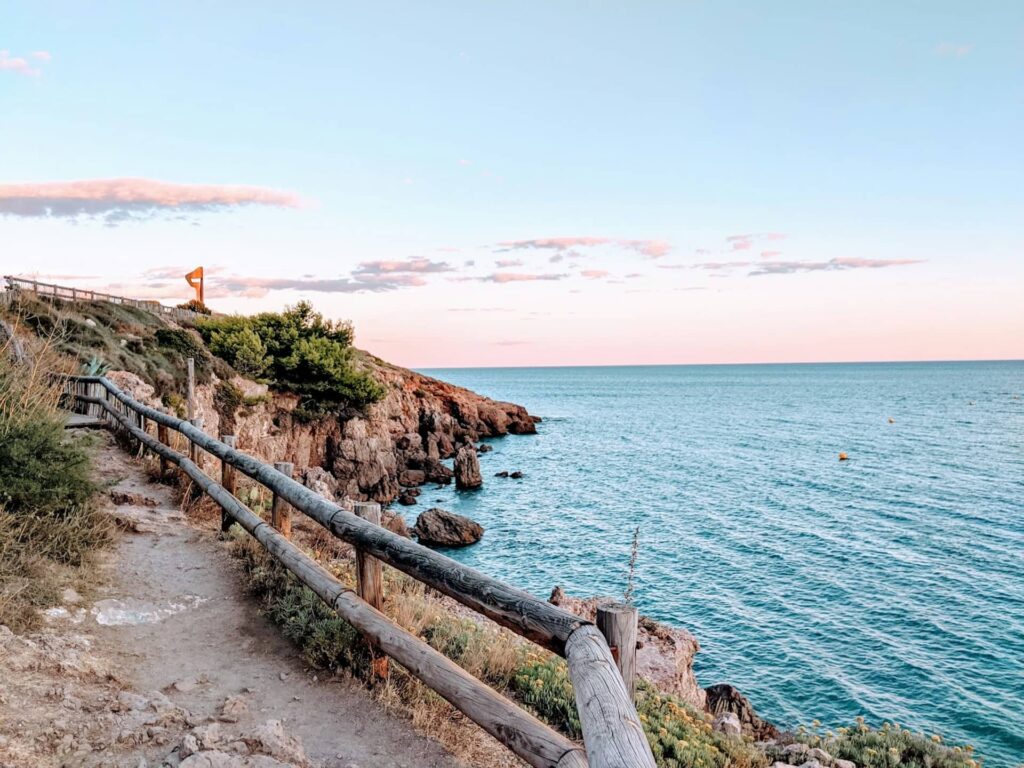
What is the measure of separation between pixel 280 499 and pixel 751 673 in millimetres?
14616

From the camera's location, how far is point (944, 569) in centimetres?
2441

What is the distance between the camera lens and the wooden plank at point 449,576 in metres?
3.61

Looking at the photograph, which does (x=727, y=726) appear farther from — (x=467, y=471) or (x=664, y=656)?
(x=467, y=471)

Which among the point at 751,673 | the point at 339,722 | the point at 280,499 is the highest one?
the point at 280,499

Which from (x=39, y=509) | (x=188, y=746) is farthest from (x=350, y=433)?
(x=188, y=746)

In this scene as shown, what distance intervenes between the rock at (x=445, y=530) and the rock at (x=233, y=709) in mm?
23766

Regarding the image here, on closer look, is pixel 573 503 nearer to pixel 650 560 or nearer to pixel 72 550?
pixel 650 560

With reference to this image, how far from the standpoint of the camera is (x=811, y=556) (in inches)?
1047

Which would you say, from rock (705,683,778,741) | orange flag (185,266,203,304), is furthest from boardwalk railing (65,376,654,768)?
orange flag (185,266,203,304)

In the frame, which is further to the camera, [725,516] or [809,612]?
[725,516]

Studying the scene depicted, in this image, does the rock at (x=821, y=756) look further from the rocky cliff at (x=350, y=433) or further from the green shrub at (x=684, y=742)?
the rocky cliff at (x=350, y=433)

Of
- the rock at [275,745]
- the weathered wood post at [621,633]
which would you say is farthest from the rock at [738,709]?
the rock at [275,745]

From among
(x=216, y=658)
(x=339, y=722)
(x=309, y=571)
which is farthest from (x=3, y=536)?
(x=339, y=722)

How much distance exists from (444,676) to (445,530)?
974 inches
